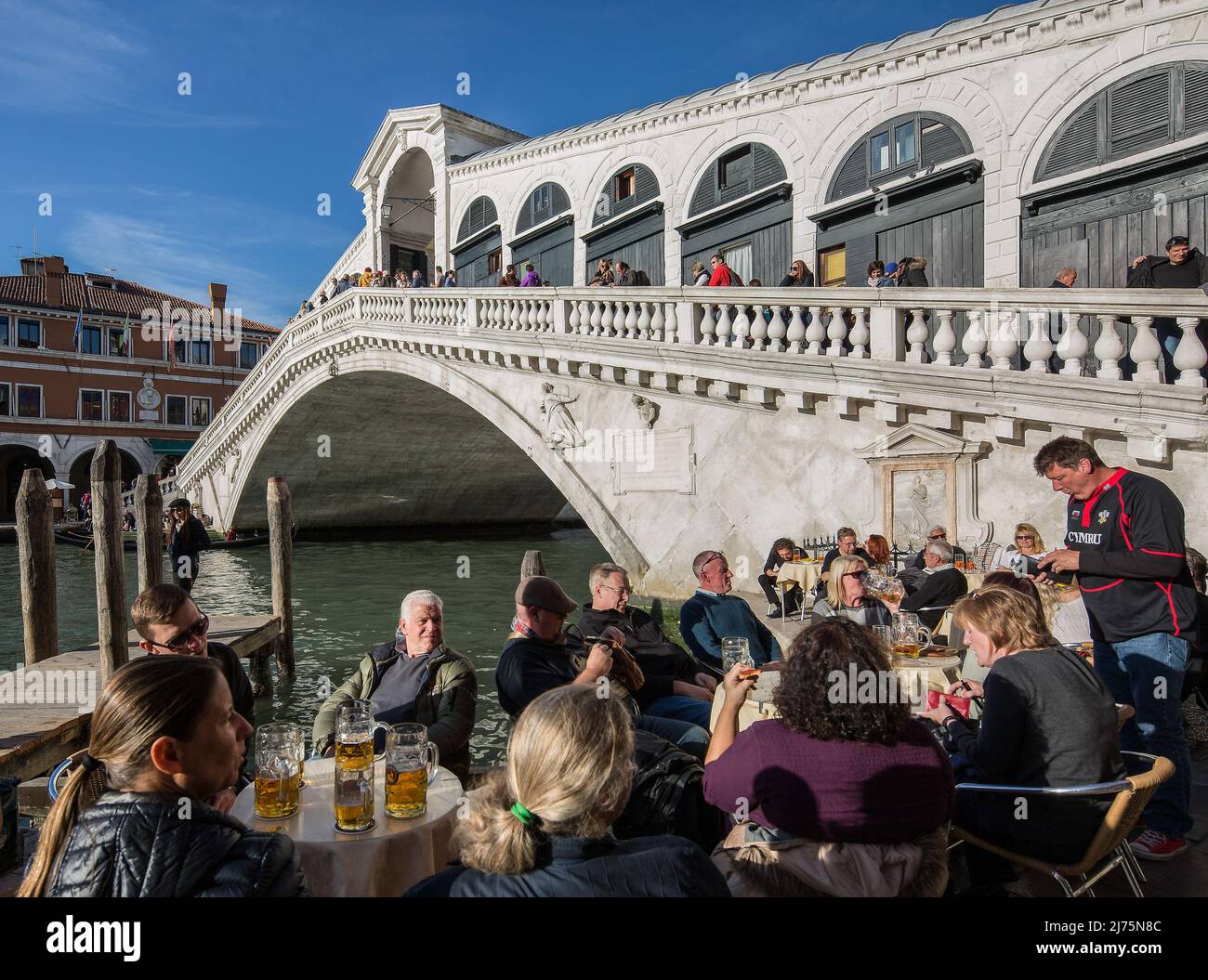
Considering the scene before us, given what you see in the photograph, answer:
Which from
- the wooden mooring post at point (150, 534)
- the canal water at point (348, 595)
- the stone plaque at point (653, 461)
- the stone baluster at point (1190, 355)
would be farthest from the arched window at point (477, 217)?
the stone baluster at point (1190, 355)

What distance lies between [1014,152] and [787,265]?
2967mm

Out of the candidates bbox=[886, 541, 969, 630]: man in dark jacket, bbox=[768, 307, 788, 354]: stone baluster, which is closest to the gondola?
bbox=[768, 307, 788, 354]: stone baluster

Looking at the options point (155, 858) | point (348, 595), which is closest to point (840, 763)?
point (155, 858)

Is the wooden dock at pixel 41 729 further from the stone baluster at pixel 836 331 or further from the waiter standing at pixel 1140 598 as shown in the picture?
the stone baluster at pixel 836 331

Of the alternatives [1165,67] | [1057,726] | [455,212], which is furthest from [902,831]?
[455,212]

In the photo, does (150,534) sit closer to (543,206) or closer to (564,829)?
(564,829)

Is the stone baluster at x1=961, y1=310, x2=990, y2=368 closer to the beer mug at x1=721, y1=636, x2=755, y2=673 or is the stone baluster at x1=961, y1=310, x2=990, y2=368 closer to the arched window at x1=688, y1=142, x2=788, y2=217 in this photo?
the beer mug at x1=721, y1=636, x2=755, y2=673

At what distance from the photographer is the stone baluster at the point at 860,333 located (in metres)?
6.82

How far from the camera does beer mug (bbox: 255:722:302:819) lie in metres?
2.04

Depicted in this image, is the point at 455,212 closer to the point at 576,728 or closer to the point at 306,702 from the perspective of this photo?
the point at 306,702

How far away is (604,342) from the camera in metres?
9.34

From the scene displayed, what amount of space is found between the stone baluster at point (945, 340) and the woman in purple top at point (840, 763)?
5110 millimetres

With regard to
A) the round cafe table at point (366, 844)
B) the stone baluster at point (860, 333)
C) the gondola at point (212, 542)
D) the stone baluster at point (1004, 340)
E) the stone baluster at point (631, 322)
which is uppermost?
the stone baluster at point (631, 322)

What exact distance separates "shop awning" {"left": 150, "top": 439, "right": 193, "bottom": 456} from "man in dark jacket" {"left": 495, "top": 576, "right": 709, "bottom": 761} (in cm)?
3056
